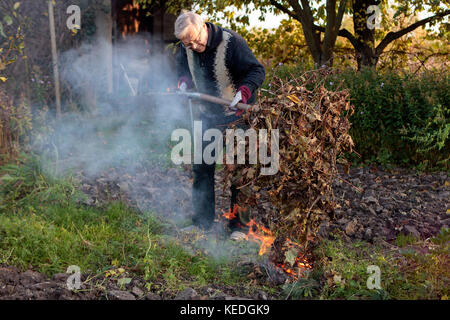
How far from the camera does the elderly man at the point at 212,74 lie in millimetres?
3494

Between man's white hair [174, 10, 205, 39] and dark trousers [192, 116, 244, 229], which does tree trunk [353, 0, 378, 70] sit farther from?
man's white hair [174, 10, 205, 39]

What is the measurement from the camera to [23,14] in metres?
6.87

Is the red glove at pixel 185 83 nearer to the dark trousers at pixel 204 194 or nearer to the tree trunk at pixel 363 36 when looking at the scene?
the dark trousers at pixel 204 194

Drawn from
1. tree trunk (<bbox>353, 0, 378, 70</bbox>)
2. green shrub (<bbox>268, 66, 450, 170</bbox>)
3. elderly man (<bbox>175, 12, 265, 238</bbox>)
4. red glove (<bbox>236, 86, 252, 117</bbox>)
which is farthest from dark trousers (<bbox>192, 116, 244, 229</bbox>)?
tree trunk (<bbox>353, 0, 378, 70</bbox>)

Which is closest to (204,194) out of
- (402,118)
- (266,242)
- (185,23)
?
(266,242)

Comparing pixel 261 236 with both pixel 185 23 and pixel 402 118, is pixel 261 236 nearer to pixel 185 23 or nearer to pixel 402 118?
pixel 185 23

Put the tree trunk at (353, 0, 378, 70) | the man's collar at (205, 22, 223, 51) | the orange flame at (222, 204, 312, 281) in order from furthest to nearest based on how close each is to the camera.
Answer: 1. the tree trunk at (353, 0, 378, 70)
2. the man's collar at (205, 22, 223, 51)
3. the orange flame at (222, 204, 312, 281)

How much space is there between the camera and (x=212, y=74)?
12.1ft

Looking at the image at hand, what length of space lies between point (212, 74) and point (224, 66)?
125 mm

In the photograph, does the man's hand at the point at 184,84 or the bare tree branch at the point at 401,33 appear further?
the bare tree branch at the point at 401,33

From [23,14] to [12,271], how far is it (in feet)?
17.1

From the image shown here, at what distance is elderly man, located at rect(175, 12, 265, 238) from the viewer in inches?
138

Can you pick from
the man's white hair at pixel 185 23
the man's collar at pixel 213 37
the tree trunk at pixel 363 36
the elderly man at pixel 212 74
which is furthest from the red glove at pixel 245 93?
the tree trunk at pixel 363 36
